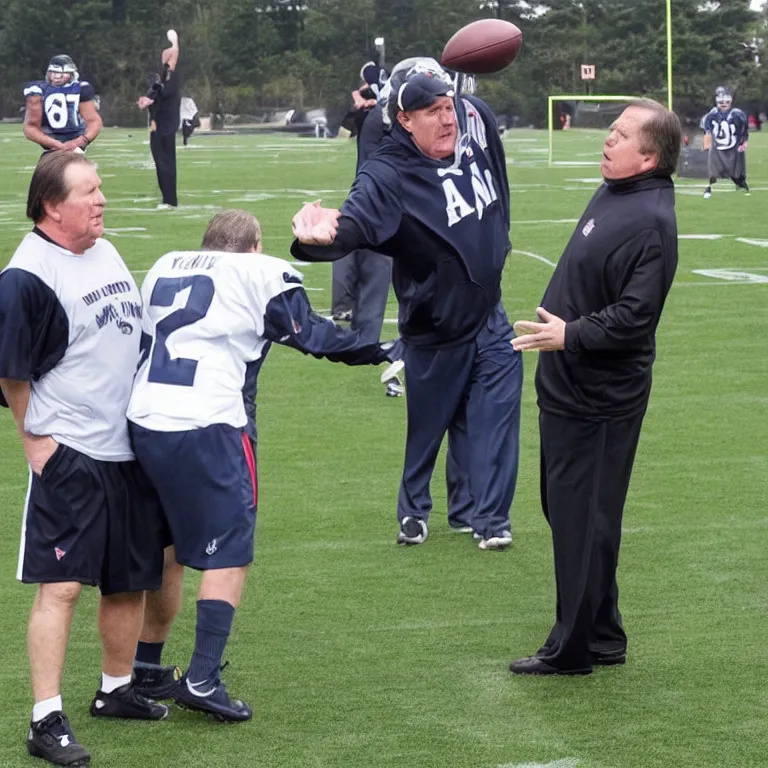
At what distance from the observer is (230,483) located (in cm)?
483

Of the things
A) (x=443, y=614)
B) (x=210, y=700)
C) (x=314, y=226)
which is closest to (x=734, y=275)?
(x=443, y=614)

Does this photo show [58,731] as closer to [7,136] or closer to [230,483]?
[230,483]

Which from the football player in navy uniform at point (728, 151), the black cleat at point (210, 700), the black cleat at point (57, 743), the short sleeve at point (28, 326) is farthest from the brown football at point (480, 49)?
the football player in navy uniform at point (728, 151)

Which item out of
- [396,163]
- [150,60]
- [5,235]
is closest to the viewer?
[396,163]

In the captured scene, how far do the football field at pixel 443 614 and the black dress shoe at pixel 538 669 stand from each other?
2.2 inches

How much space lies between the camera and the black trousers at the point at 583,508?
512 cm

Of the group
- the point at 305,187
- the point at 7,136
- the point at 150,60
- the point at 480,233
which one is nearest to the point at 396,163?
the point at 480,233

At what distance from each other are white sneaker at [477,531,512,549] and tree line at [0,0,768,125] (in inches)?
2548

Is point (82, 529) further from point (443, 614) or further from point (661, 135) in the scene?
point (661, 135)

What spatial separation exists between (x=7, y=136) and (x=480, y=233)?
49.1m

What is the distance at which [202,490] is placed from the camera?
4.79 metres

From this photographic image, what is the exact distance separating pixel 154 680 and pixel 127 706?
197 millimetres

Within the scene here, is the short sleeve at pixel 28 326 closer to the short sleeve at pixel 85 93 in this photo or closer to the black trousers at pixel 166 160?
the short sleeve at pixel 85 93

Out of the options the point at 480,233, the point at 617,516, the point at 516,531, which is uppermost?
the point at 480,233
